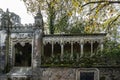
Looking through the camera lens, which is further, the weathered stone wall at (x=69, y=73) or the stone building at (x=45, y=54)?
the stone building at (x=45, y=54)

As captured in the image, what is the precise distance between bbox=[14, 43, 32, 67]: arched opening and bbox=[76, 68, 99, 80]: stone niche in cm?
654

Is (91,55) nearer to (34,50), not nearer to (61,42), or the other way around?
(61,42)

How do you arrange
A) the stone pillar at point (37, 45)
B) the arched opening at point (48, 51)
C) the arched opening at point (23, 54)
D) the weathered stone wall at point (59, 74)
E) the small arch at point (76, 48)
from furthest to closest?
the arched opening at point (48, 51) < the small arch at point (76, 48) < the arched opening at point (23, 54) < the stone pillar at point (37, 45) < the weathered stone wall at point (59, 74)

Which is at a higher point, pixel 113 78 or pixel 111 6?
pixel 111 6

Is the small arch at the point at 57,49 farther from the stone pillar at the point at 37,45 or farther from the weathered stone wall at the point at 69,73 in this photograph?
the weathered stone wall at the point at 69,73

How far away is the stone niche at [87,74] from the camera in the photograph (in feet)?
86.7

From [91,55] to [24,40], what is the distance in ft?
23.0

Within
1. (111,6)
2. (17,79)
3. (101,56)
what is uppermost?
(111,6)

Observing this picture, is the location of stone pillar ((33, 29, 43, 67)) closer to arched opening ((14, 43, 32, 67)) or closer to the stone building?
the stone building

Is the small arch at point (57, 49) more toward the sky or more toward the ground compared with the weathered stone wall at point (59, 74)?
more toward the sky

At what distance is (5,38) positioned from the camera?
30.2 m

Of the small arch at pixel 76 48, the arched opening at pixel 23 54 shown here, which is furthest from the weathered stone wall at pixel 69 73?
the small arch at pixel 76 48

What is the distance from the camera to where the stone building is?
2694 cm

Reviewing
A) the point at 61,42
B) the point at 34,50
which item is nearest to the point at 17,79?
the point at 34,50
